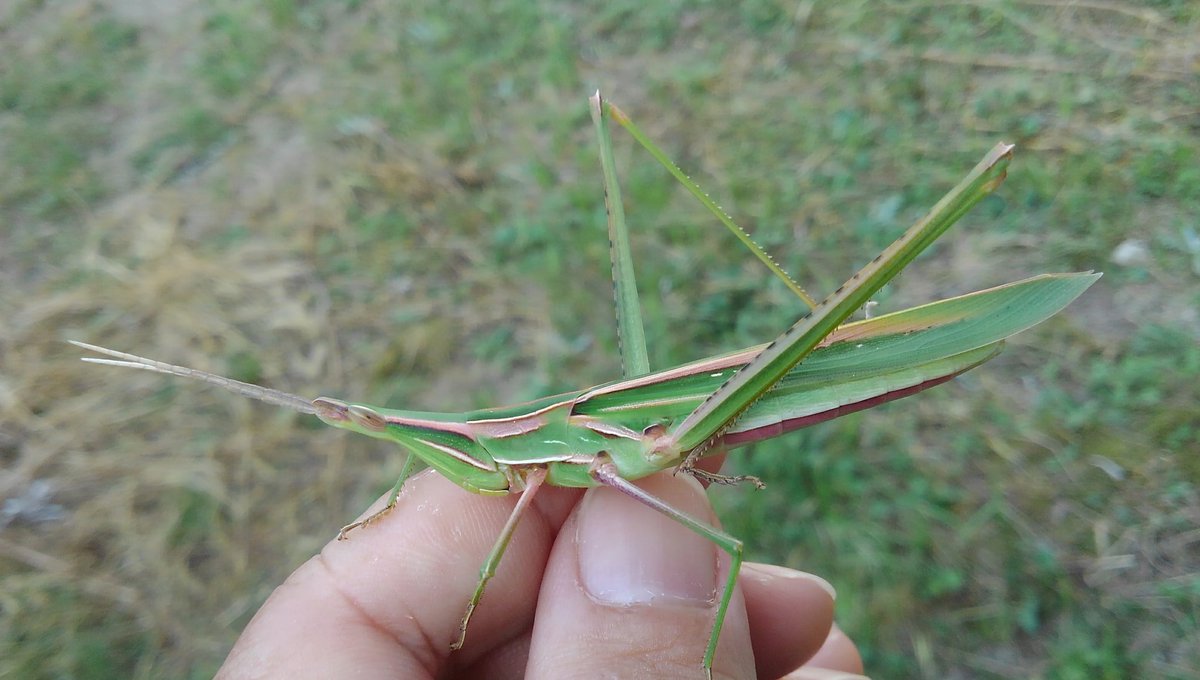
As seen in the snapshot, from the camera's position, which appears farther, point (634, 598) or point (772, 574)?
point (772, 574)

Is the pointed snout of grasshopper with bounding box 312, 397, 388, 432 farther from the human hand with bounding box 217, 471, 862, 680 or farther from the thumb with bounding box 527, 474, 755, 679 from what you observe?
the thumb with bounding box 527, 474, 755, 679

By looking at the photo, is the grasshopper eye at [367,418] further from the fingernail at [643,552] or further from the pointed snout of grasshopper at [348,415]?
the fingernail at [643,552]

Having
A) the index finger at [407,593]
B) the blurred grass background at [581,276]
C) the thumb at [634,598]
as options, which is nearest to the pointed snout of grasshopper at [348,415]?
the index finger at [407,593]

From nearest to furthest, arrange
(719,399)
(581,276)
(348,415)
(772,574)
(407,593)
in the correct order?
(719,399), (348,415), (407,593), (772,574), (581,276)

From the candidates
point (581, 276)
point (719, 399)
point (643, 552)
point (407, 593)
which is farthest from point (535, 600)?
point (581, 276)

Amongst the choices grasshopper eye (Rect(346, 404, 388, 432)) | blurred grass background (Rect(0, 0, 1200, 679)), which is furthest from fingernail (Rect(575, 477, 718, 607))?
blurred grass background (Rect(0, 0, 1200, 679))

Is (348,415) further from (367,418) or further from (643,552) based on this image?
(643,552)

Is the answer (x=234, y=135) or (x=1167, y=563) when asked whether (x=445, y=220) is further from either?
(x=1167, y=563)
